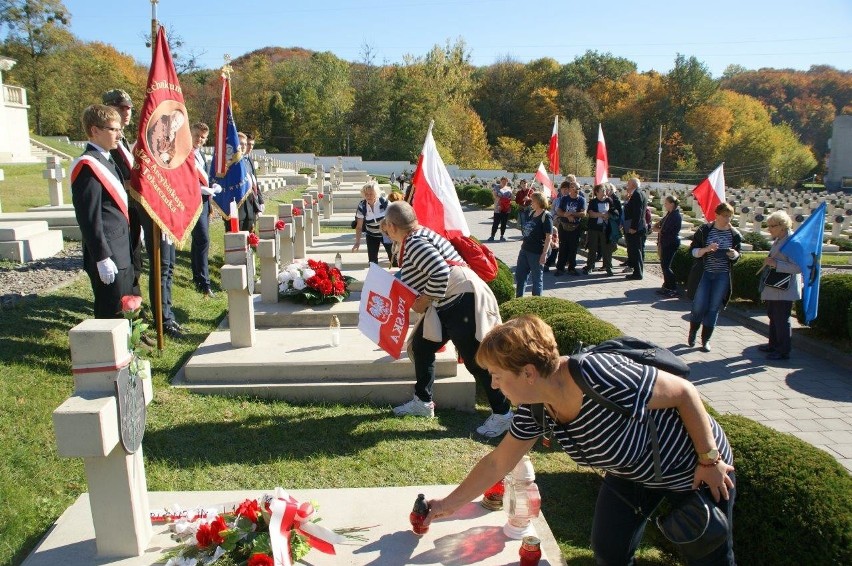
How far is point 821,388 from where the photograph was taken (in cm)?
727

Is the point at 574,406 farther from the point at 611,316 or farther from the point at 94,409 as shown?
the point at 611,316

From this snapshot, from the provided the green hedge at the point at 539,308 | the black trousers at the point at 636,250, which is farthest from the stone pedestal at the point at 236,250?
the black trousers at the point at 636,250

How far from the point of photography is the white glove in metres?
5.42

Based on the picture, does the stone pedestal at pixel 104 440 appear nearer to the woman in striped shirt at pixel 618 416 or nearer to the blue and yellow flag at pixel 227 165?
the woman in striped shirt at pixel 618 416

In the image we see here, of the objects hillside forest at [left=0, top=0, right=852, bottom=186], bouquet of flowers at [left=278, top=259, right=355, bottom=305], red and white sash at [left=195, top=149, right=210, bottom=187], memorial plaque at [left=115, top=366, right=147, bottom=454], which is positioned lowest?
bouquet of flowers at [left=278, top=259, right=355, bottom=305]

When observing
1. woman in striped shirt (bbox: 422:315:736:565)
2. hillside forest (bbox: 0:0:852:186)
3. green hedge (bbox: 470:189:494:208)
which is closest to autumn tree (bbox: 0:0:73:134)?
hillside forest (bbox: 0:0:852:186)

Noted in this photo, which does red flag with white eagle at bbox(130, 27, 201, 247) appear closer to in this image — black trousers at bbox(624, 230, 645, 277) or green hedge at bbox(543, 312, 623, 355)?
green hedge at bbox(543, 312, 623, 355)

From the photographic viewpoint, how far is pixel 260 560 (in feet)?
9.55

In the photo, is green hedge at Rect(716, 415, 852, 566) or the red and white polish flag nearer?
green hedge at Rect(716, 415, 852, 566)

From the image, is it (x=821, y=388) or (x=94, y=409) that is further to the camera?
(x=821, y=388)

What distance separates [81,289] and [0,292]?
847mm

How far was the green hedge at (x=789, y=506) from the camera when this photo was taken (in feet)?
9.87

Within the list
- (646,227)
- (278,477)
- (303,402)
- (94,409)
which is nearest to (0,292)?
(303,402)

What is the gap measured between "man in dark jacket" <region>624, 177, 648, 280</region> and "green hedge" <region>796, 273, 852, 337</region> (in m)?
4.19
